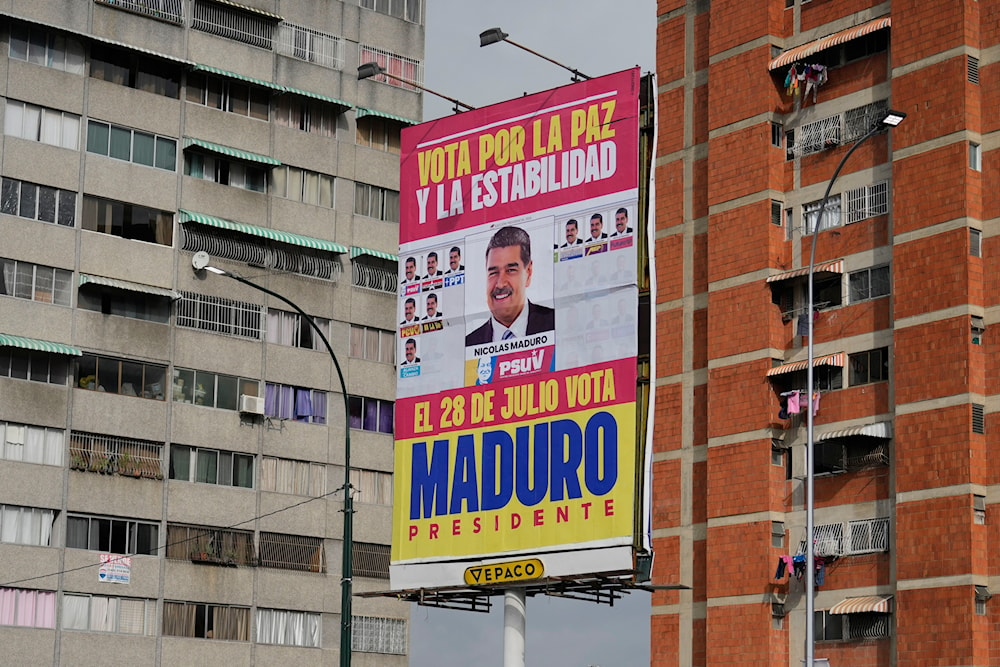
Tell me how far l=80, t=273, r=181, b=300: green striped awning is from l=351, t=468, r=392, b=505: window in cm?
975

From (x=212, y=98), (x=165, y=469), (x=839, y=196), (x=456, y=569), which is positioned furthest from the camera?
(x=212, y=98)

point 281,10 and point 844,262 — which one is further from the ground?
point 281,10

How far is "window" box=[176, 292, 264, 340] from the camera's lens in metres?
63.1

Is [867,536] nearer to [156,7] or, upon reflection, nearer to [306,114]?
[306,114]

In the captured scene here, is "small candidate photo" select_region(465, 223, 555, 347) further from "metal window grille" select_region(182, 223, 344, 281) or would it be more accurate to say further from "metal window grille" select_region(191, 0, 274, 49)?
"metal window grille" select_region(191, 0, 274, 49)

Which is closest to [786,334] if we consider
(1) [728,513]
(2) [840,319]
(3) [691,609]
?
(2) [840,319]

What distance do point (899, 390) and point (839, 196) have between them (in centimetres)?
743

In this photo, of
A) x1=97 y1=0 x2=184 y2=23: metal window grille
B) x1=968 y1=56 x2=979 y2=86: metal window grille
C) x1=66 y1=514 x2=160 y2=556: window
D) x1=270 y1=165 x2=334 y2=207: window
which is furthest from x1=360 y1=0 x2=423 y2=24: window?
x1=968 y1=56 x2=979 y2=86: metal window grille

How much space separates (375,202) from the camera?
2739 inches

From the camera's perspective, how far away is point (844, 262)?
183 ft

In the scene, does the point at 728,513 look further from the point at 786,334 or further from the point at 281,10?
the point at 281,10

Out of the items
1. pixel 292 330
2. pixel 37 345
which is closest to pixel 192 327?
pixel 292 330

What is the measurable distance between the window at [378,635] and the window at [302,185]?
629 inches

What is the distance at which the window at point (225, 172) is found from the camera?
211 ft
